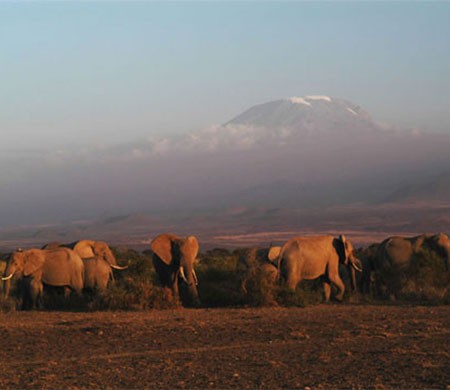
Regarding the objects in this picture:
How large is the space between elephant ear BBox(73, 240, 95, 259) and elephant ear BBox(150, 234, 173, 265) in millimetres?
2547

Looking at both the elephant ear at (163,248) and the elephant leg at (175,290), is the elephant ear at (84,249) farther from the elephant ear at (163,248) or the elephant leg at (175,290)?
the elephant leg at (175,290)

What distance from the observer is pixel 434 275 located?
23.9 metres

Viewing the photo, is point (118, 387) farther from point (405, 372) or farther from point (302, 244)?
point (302, 244)

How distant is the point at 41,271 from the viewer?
21.3m

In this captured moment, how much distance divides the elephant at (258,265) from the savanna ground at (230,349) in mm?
1329

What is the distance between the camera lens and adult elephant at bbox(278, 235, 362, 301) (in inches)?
853

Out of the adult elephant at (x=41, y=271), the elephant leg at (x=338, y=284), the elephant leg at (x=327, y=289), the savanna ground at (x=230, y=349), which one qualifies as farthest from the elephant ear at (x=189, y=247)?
the savanna ground at (x=230, y=349)

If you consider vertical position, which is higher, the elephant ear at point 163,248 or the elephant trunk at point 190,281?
the elephant ear at point 163,248

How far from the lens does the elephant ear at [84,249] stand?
81.1 feet

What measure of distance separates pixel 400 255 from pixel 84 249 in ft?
28.3

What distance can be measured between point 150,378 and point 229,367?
47.4 inches

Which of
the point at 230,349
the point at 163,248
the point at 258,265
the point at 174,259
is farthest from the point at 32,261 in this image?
the point at 230,349

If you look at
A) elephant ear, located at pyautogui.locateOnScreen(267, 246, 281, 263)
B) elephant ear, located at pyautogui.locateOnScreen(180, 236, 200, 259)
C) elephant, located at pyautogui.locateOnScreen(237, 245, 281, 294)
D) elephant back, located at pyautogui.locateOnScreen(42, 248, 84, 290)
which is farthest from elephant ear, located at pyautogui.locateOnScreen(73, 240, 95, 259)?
elephant ear, located at pyautogui.locateOnScreen(267, 246, 281, 263)

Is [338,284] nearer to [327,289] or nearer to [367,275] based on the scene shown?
[327,289]
